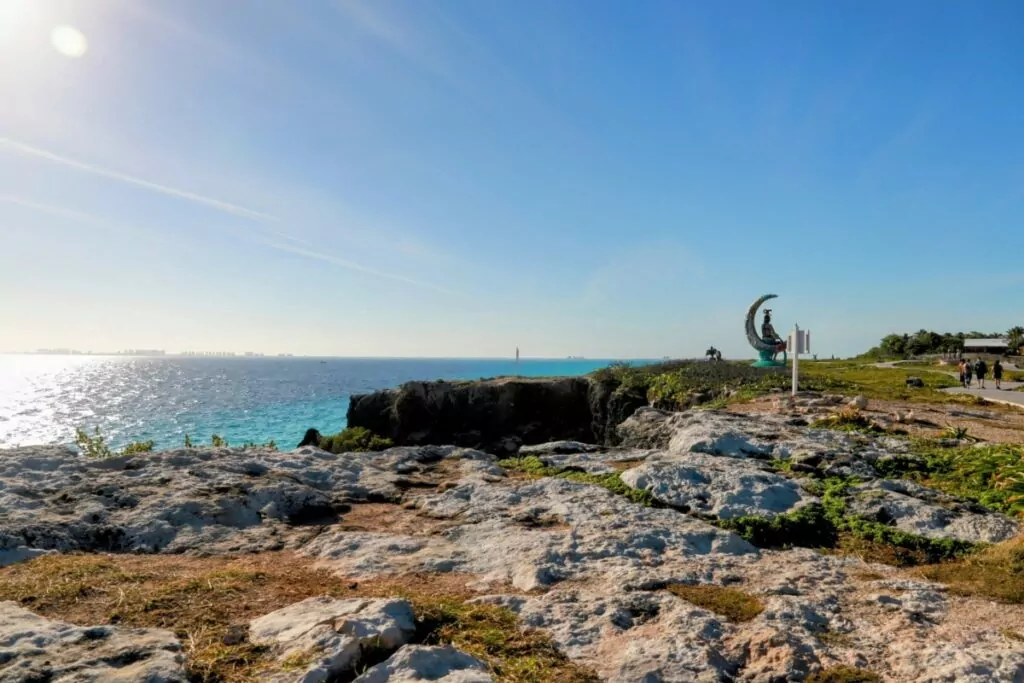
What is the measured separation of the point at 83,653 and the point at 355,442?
62.9 feet

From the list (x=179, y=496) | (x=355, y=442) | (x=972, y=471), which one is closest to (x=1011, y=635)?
(x=972, y=471)

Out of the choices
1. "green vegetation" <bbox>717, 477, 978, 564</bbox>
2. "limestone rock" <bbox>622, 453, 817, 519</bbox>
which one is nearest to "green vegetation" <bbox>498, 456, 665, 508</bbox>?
"limestone rock" <bbox>622, 453, 817, 519</bbox>

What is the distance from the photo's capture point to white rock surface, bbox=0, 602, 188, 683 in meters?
3.52

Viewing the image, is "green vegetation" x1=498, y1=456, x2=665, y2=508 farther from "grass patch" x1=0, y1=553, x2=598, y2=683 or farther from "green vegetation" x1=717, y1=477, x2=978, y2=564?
"grass patch" x1=0, y1=553, x2=598, y2=683

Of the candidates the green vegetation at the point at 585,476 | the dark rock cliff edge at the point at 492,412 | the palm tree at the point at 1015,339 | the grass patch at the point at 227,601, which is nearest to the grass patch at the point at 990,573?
the green vegetation at the point at 585,476

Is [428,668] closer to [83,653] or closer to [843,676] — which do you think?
[83,653]

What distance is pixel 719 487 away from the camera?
28.3 feet

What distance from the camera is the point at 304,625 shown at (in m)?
4.27

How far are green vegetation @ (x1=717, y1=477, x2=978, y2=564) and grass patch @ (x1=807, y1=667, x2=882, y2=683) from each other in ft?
9.86

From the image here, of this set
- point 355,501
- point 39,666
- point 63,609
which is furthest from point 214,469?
point 39,666

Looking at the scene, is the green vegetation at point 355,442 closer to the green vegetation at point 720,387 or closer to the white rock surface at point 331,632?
the green vegetation at point 720,387

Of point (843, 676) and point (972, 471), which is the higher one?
point (972, 471)

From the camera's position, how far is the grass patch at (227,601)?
13.1 ft

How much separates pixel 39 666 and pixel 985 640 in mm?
7158
